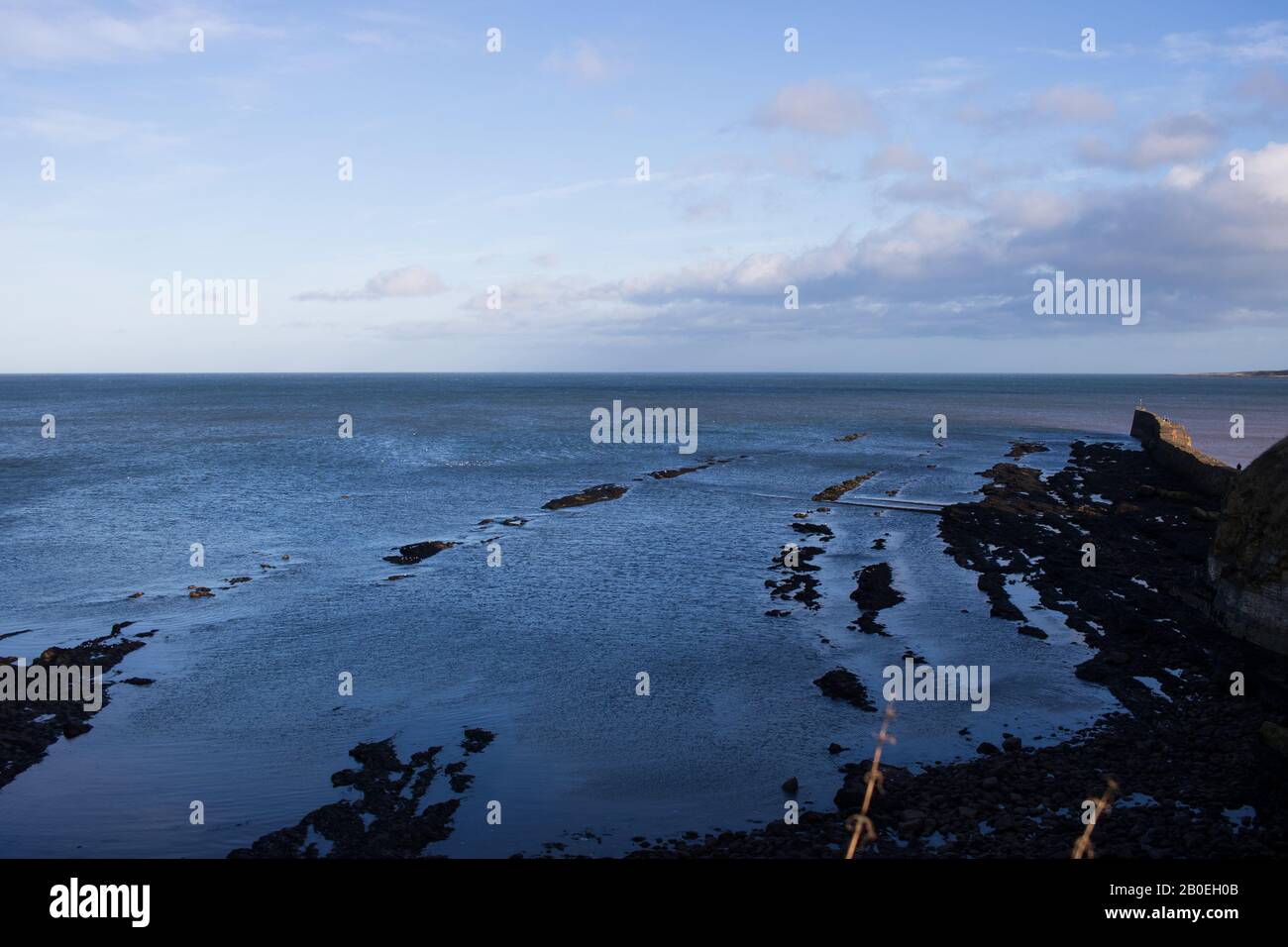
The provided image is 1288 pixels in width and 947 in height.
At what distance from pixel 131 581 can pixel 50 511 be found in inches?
830

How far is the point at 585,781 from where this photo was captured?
19.2m

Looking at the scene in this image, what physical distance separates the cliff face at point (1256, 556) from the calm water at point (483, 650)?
520cm

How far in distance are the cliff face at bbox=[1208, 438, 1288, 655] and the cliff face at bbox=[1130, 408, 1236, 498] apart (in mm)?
12123

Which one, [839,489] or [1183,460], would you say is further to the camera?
[839,489]

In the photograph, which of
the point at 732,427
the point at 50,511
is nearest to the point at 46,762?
the point at 50,511

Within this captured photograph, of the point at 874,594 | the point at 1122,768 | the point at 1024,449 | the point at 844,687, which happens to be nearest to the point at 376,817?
the point at 844,687

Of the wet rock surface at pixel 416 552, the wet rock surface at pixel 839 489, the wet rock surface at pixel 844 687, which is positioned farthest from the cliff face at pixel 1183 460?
the wet rock surface at pixel 416 552

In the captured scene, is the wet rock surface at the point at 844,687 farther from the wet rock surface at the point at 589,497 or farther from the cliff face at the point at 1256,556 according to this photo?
the wet rock surface at the point at 589,497

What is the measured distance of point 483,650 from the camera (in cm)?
2831

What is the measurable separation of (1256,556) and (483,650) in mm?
24044

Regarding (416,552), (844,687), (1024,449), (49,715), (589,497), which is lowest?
(844,687)

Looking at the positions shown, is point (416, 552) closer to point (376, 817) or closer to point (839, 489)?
point (376, 817)

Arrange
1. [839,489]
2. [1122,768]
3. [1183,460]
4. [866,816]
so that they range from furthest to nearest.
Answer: [839,489]
[1183,460]
[1122,768]
[866,816]

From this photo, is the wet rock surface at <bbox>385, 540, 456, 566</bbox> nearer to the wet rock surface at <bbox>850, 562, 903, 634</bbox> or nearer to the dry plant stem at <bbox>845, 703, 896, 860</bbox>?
the wet rock surface at <bbox>850, 562, 903, 634</bbox>
